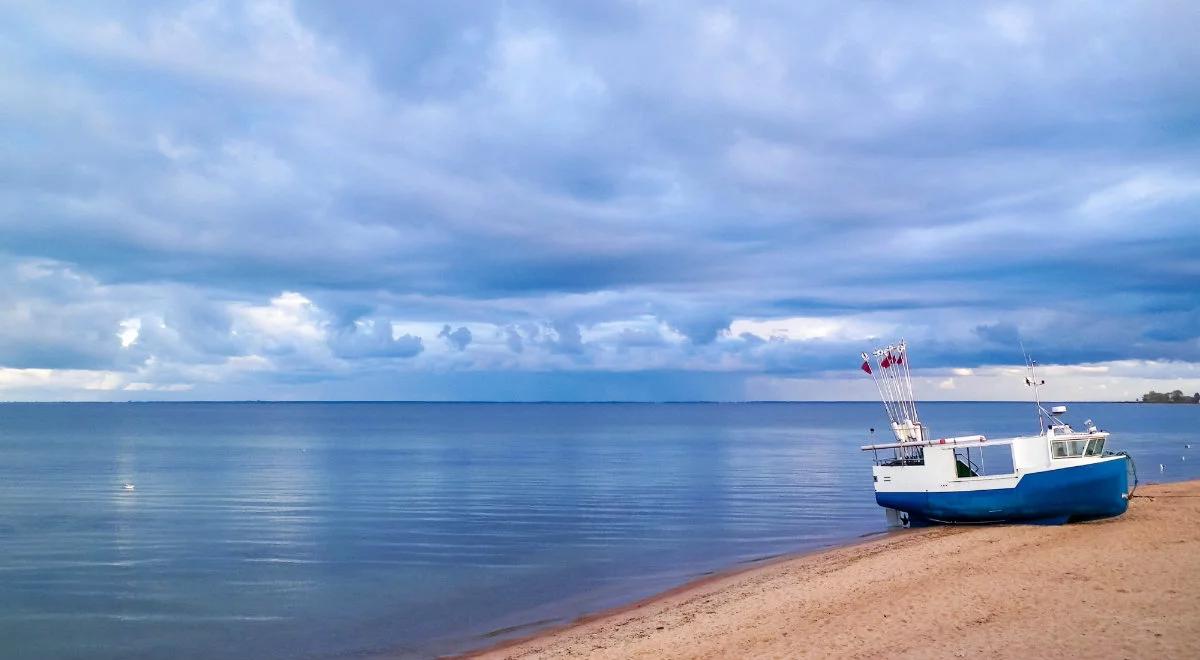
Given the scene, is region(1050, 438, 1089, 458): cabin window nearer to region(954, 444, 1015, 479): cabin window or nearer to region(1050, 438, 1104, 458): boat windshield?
region(1050, 438, 1104, 458): boat windshield

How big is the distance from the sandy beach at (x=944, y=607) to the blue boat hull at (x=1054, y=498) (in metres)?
2.04

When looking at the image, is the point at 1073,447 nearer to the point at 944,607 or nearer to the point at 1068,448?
the point at 1068,448

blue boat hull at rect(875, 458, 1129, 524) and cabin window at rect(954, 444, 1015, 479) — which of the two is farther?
cabin window at rect(954, 444, 1015, 479)

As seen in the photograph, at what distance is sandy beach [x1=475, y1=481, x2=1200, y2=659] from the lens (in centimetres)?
1775

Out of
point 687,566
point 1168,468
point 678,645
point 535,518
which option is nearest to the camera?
point 678,645

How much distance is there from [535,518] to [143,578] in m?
20.9

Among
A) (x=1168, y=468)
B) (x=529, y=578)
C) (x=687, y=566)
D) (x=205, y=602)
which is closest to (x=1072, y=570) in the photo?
(x=687, y=566)

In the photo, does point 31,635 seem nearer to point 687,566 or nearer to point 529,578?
point 529,578

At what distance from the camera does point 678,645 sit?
66.1 ft

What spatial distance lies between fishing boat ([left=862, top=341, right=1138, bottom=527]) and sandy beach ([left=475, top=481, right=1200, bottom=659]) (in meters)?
2.35

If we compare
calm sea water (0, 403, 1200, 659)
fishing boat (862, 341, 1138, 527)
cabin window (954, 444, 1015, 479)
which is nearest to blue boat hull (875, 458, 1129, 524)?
fishing boat (862, 341, 1138, 527)

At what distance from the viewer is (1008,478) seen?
121 feet

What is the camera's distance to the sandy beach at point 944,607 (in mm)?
17750

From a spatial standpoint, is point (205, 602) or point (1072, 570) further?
point (205, 602)
